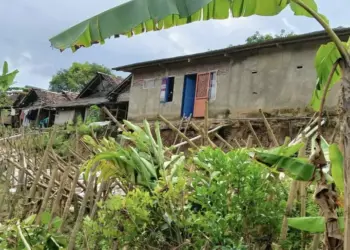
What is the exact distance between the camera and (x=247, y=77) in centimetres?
1308

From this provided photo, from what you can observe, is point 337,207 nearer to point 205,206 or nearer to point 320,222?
point 320,222

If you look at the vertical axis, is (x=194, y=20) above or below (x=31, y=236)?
above

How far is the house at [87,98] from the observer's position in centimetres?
2428

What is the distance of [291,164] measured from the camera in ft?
8.02

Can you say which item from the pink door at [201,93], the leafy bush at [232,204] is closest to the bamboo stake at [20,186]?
the leafy bush at [232,204]

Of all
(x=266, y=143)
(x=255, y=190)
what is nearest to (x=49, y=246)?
(x=255, y=190)

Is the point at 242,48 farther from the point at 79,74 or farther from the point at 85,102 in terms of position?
the point at 79,74

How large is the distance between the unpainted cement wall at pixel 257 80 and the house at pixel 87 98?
30.7 feet

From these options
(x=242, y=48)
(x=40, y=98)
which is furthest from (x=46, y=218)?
(x=40, y=98)

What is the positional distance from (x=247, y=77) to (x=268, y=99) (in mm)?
1133

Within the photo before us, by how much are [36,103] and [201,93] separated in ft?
62.2

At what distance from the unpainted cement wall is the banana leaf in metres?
8.17

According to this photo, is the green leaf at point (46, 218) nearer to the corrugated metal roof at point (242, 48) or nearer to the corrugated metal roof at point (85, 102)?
the corrugated metal roof at point (242, 48)

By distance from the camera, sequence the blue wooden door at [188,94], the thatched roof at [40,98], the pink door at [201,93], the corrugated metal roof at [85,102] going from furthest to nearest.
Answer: the thatched roof at [40,98] → the corrugated metal roof at [85,102] → the blue wooden door at [188,94] → the pink door at [201,93]
